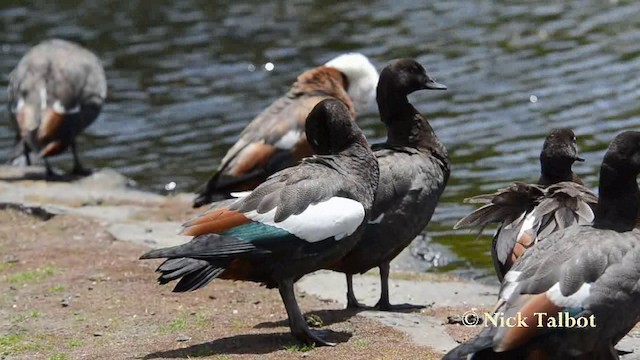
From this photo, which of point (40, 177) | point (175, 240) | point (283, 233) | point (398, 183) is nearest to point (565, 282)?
point (283, 233)

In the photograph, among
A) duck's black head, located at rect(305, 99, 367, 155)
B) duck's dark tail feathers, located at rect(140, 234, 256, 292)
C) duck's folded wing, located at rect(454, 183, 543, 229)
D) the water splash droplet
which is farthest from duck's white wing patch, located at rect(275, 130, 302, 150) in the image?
the water splash droplet

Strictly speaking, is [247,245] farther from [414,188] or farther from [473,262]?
[473,262]

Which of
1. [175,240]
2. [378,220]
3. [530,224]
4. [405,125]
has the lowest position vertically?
[175,240]

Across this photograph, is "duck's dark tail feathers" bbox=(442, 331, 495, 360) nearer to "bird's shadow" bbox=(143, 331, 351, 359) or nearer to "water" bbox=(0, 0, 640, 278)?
"bird's shadow" bbox=(143, 331, 351, 359)

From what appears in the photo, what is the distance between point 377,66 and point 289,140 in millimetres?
7390

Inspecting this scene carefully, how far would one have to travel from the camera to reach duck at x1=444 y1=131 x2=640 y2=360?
5672 millimetres

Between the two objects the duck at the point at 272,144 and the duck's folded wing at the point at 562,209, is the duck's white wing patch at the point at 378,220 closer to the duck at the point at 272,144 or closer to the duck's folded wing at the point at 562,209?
the duck's folded wing at the point at 562,209

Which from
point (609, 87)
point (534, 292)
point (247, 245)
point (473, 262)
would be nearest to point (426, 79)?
point (473, 262)

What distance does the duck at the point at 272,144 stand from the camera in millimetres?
9945

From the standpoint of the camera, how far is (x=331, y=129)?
7.53 m

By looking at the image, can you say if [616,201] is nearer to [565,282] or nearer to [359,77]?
[565,282]

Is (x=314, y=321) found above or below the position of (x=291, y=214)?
below

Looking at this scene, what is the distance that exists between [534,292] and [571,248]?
37cm

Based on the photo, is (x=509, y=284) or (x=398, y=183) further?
(x=398, y=183)
